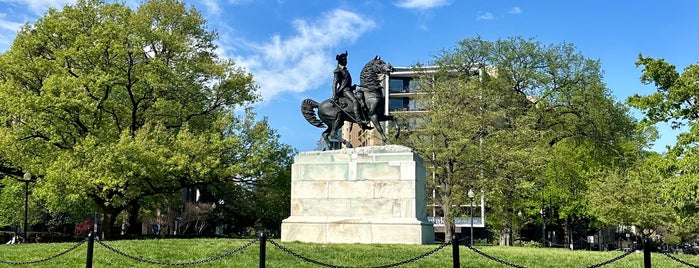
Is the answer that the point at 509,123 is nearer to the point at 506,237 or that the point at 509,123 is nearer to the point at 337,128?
the point at 506,237

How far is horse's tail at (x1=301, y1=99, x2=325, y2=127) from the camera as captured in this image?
21.6 m

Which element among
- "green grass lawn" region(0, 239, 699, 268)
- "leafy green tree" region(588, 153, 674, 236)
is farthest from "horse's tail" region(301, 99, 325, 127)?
"leafy green tree" region(588, 153, 674, 236)

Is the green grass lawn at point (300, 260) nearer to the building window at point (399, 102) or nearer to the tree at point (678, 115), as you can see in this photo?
the tree at point (678, 115)

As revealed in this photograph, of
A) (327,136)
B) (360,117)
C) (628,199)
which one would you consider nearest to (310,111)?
(327,136)

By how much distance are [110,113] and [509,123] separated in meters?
23.1

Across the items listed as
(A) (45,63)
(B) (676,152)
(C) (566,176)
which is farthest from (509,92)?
(A) (45,63)

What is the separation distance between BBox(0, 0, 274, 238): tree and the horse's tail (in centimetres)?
988

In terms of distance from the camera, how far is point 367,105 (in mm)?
20000

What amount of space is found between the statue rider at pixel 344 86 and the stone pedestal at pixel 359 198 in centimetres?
117

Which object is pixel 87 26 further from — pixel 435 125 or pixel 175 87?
pixel 435 125

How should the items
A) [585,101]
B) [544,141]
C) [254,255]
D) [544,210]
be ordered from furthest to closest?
1. [544,210]
2. [585,101]
3. [544,141]
4. [254,255]

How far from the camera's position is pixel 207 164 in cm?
3120

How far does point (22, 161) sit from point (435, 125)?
67.9 ft

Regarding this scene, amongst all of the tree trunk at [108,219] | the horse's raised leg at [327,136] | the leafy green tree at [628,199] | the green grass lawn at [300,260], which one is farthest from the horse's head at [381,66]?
the leafy green tree at [628,199]
